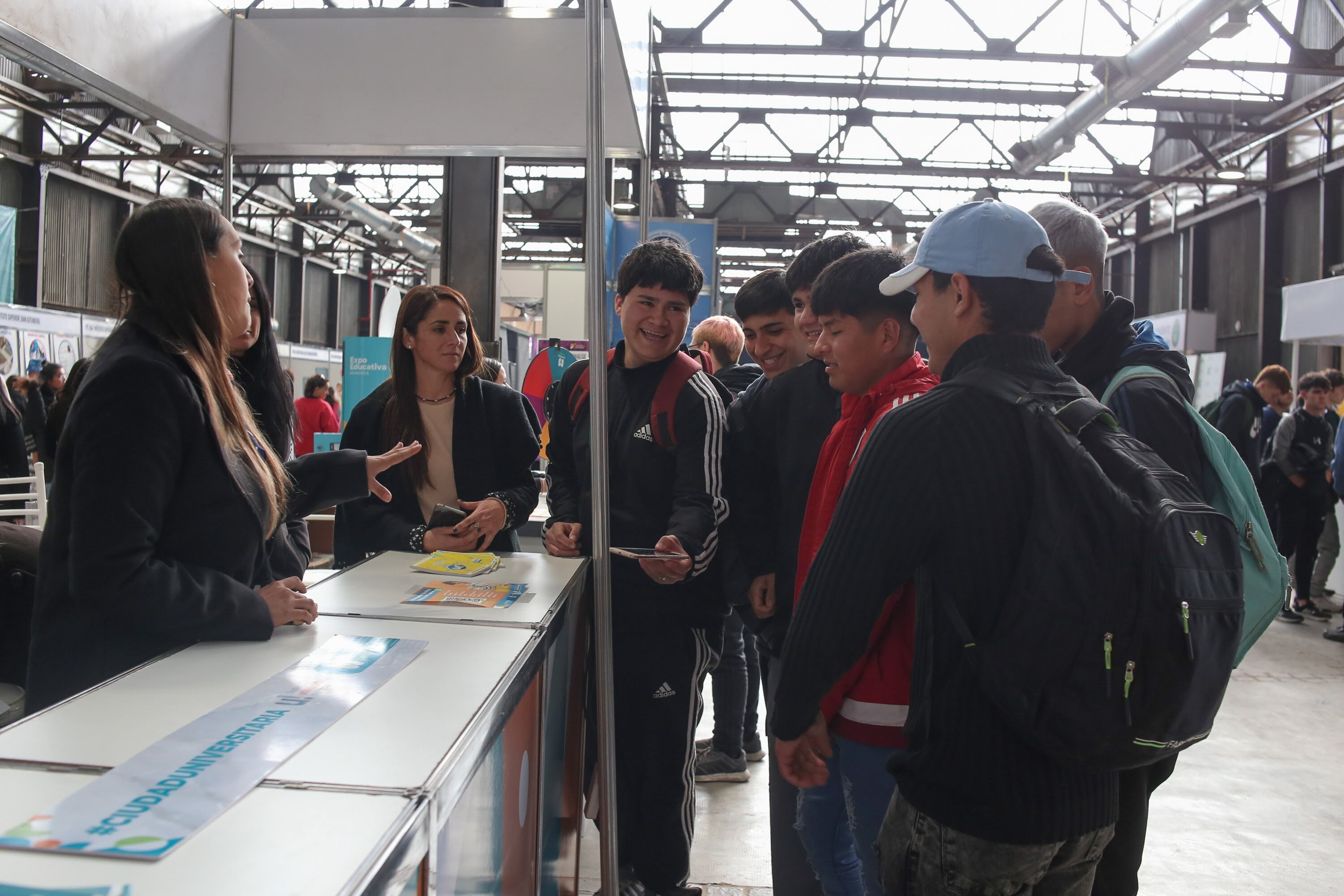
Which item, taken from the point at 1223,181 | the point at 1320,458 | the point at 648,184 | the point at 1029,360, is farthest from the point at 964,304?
the point at 1223,181

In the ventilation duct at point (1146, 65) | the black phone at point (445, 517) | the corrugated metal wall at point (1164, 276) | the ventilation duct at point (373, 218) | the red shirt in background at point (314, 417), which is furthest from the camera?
the corrugated metal wall at point (1164, 276)

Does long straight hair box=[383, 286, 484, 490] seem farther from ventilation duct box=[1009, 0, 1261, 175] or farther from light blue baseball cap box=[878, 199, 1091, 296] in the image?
A: ventilation duct box=[1009, 0, 1261, 175]

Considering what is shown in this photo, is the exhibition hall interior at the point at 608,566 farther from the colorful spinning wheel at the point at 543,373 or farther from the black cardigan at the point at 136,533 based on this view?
the colorful spinning wheel at the point at 543,373

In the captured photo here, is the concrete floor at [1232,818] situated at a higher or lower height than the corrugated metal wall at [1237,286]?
lower

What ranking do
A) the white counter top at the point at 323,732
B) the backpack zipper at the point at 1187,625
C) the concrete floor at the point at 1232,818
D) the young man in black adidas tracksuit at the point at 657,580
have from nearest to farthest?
the white counter top at the point at 323,732
the backpack zipper at the point at 1187,625
the young man in black adidas tracksuit at the point at 657,580
the concrete floor at the point at 1232,818

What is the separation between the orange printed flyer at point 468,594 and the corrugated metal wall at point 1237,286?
14.1m

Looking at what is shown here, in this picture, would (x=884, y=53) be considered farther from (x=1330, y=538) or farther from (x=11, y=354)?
(x=11, y=354)

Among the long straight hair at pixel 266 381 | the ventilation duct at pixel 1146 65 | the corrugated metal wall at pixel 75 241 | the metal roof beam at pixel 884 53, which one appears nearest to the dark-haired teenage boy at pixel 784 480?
the long straight hair at pixel 266 381

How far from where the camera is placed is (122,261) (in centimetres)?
124

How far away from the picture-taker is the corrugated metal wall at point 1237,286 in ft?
43.4

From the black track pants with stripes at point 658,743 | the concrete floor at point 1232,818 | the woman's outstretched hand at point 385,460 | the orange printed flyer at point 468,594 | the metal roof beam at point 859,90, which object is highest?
the metal roof beam at point 859,90

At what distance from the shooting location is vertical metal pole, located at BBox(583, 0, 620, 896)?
160 cm

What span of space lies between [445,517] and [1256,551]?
156cm

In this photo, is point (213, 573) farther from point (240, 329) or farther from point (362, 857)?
point (362, 857)
